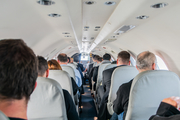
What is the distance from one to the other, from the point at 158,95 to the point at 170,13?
6.48 feet

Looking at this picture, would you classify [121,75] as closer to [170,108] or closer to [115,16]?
[115,16]

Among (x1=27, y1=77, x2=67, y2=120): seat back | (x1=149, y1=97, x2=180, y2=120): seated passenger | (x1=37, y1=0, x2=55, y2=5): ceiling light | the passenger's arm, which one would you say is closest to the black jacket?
(x1=149, y1=97, x2=180, y2=120): seated passenger

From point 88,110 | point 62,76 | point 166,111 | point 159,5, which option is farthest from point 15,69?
point 88,110

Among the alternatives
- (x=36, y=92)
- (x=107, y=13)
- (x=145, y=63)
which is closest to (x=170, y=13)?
(x=145, y=63)

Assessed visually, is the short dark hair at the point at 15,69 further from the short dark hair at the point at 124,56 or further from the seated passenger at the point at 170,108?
the short dark hair at the point at 124,56

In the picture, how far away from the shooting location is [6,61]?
772 mm

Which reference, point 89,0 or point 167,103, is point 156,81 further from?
point 89,0

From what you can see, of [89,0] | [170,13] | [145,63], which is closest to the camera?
[145,63]

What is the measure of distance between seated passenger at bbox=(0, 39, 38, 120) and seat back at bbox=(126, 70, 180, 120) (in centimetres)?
135

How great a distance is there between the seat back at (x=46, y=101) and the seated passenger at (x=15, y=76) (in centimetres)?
77

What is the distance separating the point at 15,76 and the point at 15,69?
0.13ft

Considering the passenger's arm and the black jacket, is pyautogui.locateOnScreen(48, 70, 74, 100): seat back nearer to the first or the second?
the passenger's arm

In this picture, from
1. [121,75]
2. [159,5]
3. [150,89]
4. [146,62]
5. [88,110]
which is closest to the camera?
[150,89]

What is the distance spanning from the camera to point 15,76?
804 millimetres
